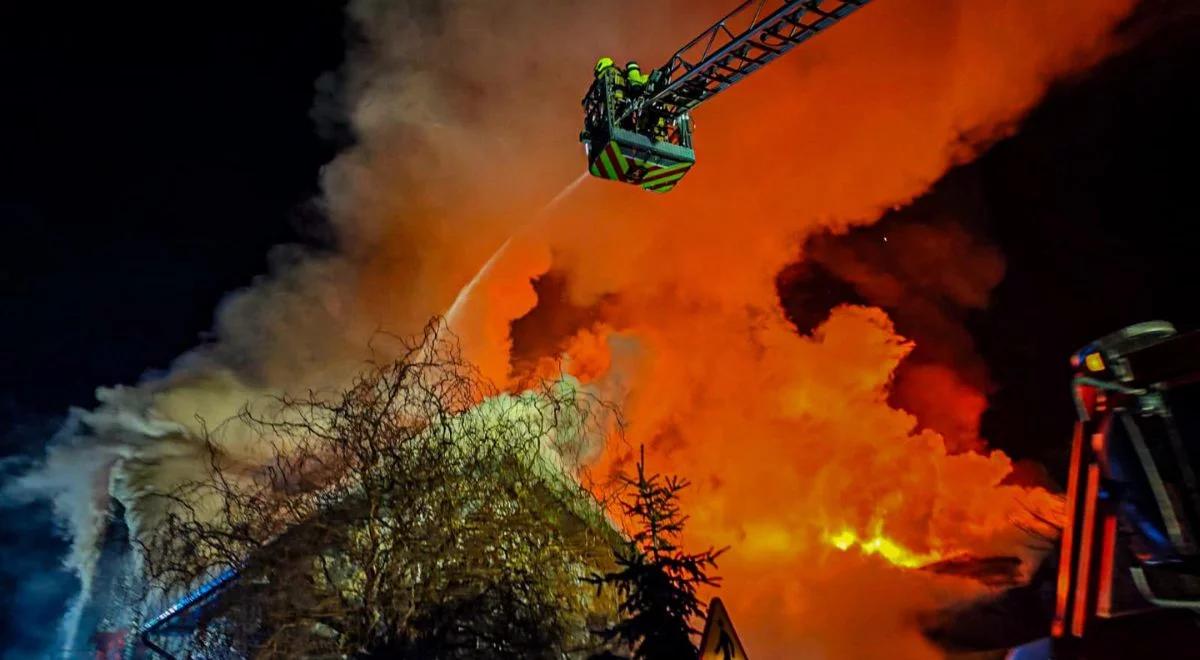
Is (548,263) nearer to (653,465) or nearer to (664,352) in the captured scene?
(664,352)

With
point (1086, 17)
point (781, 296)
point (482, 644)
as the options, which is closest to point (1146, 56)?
point (1086, 17)

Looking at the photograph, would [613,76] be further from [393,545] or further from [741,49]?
[393,545]

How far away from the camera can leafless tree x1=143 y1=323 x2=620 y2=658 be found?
707 cm

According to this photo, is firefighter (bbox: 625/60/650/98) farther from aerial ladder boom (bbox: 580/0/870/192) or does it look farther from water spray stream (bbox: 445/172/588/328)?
water spray stream (bbox: 445/172/588/328)

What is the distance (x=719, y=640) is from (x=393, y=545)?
4286 millimetres

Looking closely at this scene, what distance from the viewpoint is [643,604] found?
6.67 meters

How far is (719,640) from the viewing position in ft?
14.7

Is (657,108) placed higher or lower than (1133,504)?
higher

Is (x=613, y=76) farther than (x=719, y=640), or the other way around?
(x=613, y=76)

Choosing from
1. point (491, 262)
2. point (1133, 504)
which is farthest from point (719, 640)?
point (491, 262)

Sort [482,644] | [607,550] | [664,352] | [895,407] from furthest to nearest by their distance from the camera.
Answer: [664,352], [895,407], [607,550], [482,644]

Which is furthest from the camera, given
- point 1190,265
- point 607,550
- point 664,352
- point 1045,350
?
point 664,352

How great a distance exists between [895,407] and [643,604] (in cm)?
1534

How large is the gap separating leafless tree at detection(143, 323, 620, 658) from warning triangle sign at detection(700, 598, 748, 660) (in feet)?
11.3
